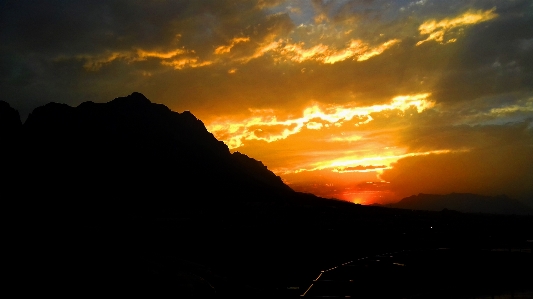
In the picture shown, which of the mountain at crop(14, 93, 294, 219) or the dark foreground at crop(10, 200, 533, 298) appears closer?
the dark foreground at crop(10, 200, 533, 298)

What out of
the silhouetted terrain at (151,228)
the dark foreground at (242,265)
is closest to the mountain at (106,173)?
the silhouetted terrain at (151,228)

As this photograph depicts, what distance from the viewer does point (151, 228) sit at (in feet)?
245

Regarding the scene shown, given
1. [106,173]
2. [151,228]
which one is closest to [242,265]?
[151,228]

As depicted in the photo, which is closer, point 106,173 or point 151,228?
point 151,228

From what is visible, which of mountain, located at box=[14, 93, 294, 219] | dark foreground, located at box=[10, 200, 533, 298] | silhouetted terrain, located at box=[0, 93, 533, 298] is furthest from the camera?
mountain, located at box=[14, 93, 294, 219]

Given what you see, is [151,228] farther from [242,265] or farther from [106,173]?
[106,173]

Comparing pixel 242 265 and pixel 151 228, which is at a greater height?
pixel 151 228

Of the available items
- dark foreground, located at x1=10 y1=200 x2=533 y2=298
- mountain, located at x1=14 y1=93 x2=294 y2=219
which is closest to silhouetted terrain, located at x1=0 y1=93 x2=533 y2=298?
dark foreground, located at x1=10 y1=200 x2=533 y2=298

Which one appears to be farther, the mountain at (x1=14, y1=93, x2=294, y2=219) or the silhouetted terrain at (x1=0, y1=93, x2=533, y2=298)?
the mountain at (x1=14, y1=93, x2=294, y2=219)

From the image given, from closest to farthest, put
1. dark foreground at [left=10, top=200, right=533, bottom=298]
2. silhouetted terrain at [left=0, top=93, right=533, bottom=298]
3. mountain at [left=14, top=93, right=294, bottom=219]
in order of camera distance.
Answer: dark foreground at [left=10, top=200, right=533, bottom=298]
silhouetted terrain at [left=0, top=93, right=533, bottom=298]
mountain at [left=14, top=93, right=294, bottom=219]

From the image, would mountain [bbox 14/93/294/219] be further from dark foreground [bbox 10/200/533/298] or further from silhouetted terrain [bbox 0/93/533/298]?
dark foreground [bbox 10/200/533/298]

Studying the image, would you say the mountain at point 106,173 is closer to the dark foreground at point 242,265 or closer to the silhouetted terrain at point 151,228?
the silhouetted terrain at point 151,228

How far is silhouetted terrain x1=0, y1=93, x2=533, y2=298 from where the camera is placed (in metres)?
21.5

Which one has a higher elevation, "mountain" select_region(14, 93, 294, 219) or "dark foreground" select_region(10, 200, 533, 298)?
"mountain" select_region(14, 93, 294, 219)
